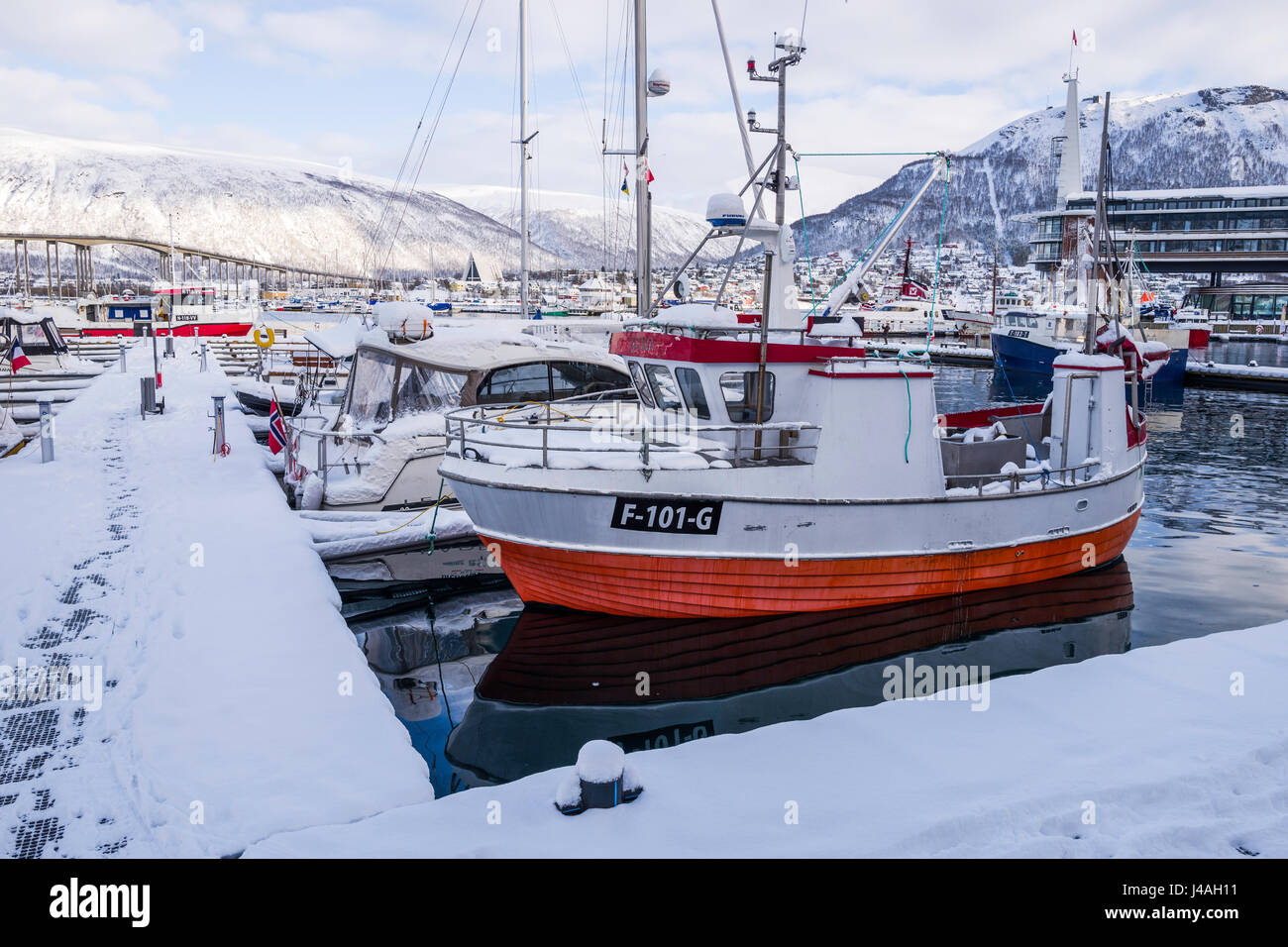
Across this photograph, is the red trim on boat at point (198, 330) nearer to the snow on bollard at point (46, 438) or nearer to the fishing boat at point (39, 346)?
the fishing boat at point (39, 346)

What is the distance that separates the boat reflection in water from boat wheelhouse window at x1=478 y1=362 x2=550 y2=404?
511cm

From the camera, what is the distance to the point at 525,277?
2642 cm

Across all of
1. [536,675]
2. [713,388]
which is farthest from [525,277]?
[536,675]

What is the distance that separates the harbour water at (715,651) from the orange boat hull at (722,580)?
8.2 inches

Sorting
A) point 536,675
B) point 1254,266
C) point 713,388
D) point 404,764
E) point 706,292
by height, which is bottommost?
point 536,675

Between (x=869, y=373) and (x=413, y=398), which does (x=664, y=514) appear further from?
(x=413, y=398)

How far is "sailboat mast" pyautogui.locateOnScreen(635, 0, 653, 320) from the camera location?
658 inches

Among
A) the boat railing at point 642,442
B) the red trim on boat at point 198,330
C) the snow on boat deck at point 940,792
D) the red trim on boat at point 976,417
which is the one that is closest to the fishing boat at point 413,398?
the boat railing at point 642,442

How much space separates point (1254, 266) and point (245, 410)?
105m

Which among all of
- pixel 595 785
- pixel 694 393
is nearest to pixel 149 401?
pixel 694 393

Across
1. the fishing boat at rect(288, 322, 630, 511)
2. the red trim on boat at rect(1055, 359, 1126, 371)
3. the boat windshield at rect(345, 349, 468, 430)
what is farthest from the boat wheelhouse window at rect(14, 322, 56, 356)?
the red trim on boat at rect(1055, 359, 1126, 371)

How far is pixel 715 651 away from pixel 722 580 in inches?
33.0
